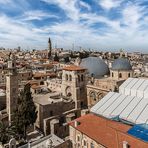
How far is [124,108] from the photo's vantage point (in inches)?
824

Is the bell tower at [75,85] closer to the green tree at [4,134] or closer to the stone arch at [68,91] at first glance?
the stone arch at [68,91]

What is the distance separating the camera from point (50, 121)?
2803 cm

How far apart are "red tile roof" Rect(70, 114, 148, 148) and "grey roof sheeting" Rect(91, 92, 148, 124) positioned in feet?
2.20

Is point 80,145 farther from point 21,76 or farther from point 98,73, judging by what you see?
point 21,76

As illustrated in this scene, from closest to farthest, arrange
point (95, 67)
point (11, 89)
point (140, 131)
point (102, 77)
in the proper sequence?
point (140, 131), point (11, 89), point (95, 67), point (102, 77)

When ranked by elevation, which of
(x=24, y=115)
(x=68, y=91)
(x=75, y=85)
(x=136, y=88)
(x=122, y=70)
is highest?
(x=122, y=70)

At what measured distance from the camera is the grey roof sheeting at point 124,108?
1933 cm

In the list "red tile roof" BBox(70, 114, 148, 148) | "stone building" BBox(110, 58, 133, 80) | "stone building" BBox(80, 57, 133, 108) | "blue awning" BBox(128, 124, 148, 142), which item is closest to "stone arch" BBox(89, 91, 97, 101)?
"stone building" BBox(80, 57, 133, 108)

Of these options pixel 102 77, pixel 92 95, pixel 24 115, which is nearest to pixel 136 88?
pixel 24 115

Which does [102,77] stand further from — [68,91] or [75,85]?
[75,85]

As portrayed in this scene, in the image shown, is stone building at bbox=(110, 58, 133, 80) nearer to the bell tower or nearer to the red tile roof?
the bell tower

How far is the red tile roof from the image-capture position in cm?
1681

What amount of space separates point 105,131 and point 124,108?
3.44 meters

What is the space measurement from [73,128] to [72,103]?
520 inches
